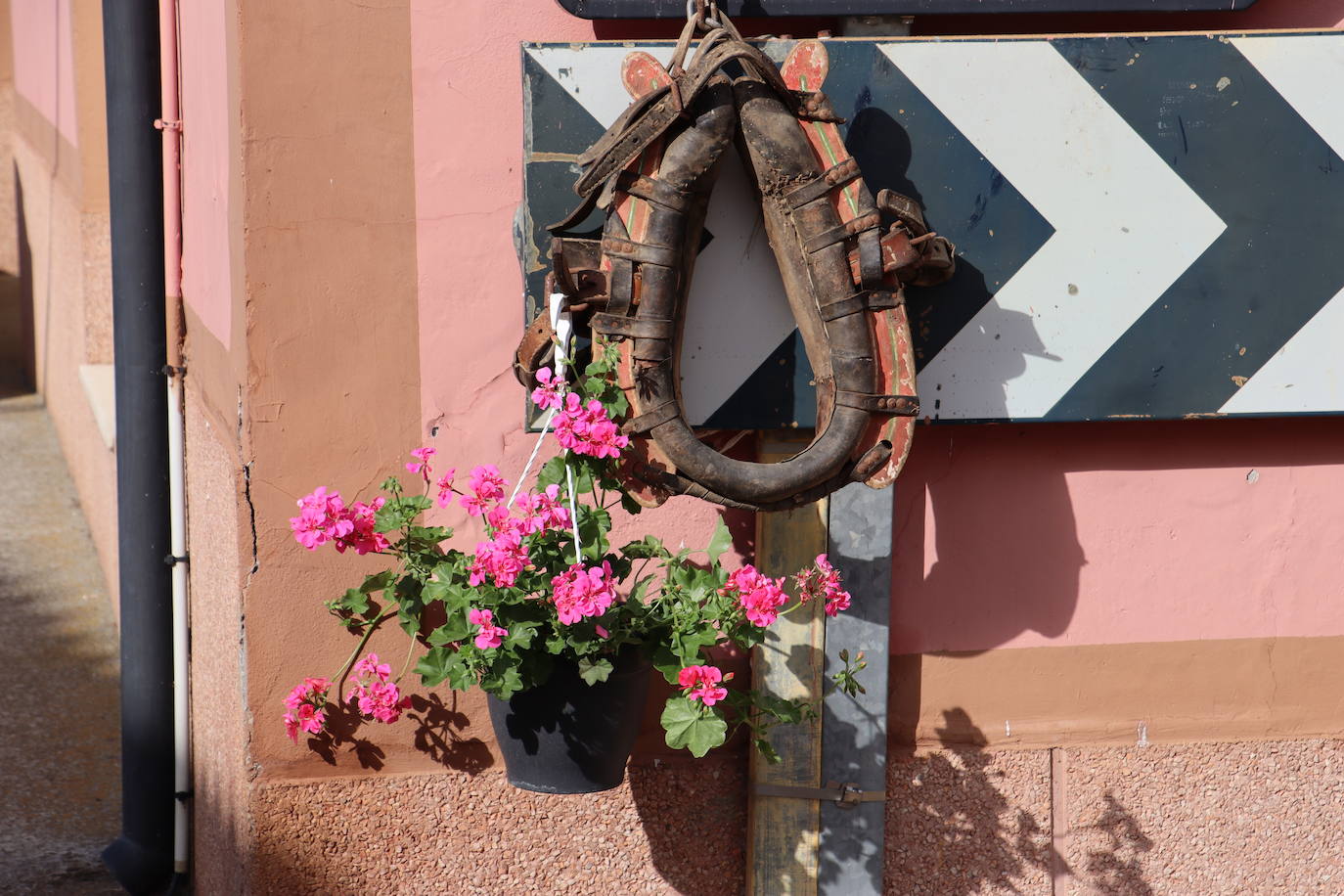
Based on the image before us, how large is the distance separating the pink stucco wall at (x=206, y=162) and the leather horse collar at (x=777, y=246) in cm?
72

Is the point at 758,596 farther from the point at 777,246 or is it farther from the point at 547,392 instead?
the point at 777,246

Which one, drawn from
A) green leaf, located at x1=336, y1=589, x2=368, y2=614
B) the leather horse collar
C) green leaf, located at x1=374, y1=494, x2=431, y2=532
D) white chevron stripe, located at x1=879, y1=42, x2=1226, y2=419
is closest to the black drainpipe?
green leaf, located at x1=336, y1=589, x2=368, y2=614

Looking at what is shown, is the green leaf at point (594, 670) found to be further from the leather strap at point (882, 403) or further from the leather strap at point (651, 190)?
the leather strap at point (651, 190)

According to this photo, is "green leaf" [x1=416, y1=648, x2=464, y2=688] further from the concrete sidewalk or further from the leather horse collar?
the concrete sidewalk

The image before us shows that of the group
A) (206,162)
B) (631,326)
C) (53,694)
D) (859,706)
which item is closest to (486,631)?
(631,326)

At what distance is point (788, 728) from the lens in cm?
260

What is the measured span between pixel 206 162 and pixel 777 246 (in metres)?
1.23

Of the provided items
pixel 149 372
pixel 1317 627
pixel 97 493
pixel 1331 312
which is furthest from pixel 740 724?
pixel 97 493

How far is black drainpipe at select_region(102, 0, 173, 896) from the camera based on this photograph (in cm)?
306

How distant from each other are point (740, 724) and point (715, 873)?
313 millimetres

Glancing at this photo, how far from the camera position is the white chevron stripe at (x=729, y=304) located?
2.41m

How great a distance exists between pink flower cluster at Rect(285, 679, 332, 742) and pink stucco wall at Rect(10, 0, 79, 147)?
3303 millimetres

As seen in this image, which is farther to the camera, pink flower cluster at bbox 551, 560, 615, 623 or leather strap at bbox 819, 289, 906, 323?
leather strap at bbox 819, 289, 906, 323

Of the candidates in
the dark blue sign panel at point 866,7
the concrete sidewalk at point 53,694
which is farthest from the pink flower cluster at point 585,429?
the concrete sidewalk at point 53,694
